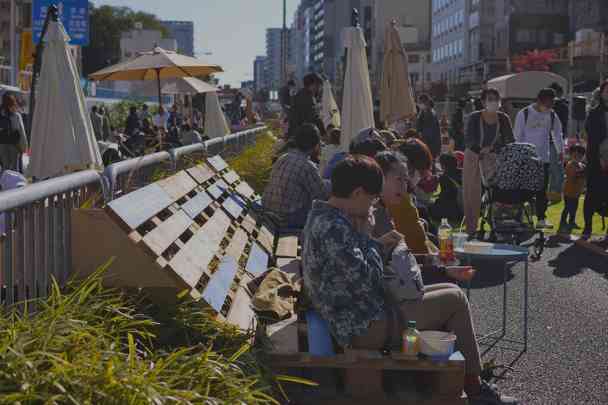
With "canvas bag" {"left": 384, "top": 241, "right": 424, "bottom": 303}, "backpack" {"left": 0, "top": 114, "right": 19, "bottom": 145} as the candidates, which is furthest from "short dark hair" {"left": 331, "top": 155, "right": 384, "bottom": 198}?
"backpack" {"left": 0, "top": 114, "right": 19, "bottom": 145}

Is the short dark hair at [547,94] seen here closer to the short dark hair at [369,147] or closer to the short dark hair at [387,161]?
the short dark hair at [369,147]

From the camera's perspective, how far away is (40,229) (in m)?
4.53

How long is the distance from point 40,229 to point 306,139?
4.67 m

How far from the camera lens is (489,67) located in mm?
94562

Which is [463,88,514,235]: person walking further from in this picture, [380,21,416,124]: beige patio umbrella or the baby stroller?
[380,21,416,124]: beige patio umbrella

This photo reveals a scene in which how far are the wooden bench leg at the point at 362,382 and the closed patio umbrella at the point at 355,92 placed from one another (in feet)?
25.2

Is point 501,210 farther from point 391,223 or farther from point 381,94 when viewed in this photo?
point 391,223

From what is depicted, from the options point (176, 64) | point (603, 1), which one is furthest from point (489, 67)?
point (176, 64)

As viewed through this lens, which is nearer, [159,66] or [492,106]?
[492,106]

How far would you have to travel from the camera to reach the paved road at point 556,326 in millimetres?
5805

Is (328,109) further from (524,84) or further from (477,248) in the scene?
(477,248)

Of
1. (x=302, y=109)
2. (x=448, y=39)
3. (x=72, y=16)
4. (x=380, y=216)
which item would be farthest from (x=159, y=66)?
(x=448, y=39)

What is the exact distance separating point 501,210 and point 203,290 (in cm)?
697

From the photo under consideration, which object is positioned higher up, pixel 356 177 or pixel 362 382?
pixel 356 177
